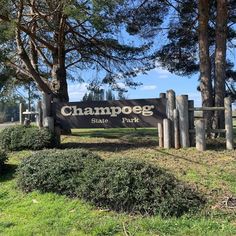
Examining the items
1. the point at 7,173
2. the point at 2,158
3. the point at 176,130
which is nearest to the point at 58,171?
the point at 7,173

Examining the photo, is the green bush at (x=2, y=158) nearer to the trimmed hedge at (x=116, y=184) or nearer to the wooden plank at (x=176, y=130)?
the trimmed hedge at (x=116, y=184)

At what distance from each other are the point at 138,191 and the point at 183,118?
5647mm

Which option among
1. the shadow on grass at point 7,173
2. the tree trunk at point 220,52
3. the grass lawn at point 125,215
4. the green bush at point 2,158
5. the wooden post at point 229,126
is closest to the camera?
the grass lawn at point 125,215

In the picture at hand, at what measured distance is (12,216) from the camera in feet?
23.2

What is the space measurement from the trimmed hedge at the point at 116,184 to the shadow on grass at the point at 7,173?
3.95 ft

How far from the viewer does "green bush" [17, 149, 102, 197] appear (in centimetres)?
763

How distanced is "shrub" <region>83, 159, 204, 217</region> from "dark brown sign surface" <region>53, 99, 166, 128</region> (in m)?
5.51

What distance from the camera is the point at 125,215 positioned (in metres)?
6.68

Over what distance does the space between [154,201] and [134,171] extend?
2.03 feet

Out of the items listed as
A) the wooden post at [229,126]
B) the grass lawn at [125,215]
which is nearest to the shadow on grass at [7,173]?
the grass lawn at [125,215]

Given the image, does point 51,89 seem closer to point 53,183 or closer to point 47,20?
point 47,20

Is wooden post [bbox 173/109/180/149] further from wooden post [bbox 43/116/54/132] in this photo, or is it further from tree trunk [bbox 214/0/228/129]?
wooden post [bbox 43/116/54/132]

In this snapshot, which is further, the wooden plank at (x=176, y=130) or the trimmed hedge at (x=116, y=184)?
the wooden plank at (x=176, y=130)

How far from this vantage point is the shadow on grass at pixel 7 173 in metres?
9.47
